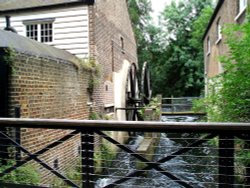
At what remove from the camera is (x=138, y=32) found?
101 feet

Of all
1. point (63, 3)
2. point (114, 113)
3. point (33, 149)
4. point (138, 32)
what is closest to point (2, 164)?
point (33, 149)

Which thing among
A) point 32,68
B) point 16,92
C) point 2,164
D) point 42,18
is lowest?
point 2,164

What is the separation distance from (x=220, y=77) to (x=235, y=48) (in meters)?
0.75

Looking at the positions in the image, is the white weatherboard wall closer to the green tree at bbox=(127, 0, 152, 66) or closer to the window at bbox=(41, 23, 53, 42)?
the window at bbox=(41, 23, 53, 42)

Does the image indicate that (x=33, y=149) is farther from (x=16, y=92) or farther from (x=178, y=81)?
(x=178, y=81)

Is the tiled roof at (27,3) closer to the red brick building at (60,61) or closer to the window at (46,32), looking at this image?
the red brick building at (60,61)

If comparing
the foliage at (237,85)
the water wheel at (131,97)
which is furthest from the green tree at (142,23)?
the foliage at (237,85)

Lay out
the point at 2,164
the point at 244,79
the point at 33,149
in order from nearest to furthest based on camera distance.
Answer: the point at 244,79 < the point at 2,164 < the point at 33,149

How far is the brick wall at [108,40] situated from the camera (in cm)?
1009

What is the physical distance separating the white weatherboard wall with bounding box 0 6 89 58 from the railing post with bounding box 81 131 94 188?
7835mm

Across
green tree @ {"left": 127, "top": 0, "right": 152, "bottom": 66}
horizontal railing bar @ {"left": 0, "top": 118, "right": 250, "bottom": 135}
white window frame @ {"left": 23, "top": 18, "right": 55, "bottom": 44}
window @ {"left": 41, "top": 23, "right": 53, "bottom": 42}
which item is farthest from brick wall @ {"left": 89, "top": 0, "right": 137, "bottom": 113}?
green tree @ {"left": 127, "top": 0, "right": 152, "bottom": 66}

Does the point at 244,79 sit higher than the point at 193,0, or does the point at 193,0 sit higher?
the point at 193,0

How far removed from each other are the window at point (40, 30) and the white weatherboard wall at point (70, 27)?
172 mm

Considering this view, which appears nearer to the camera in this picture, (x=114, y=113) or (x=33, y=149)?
(x=33, y=149)
